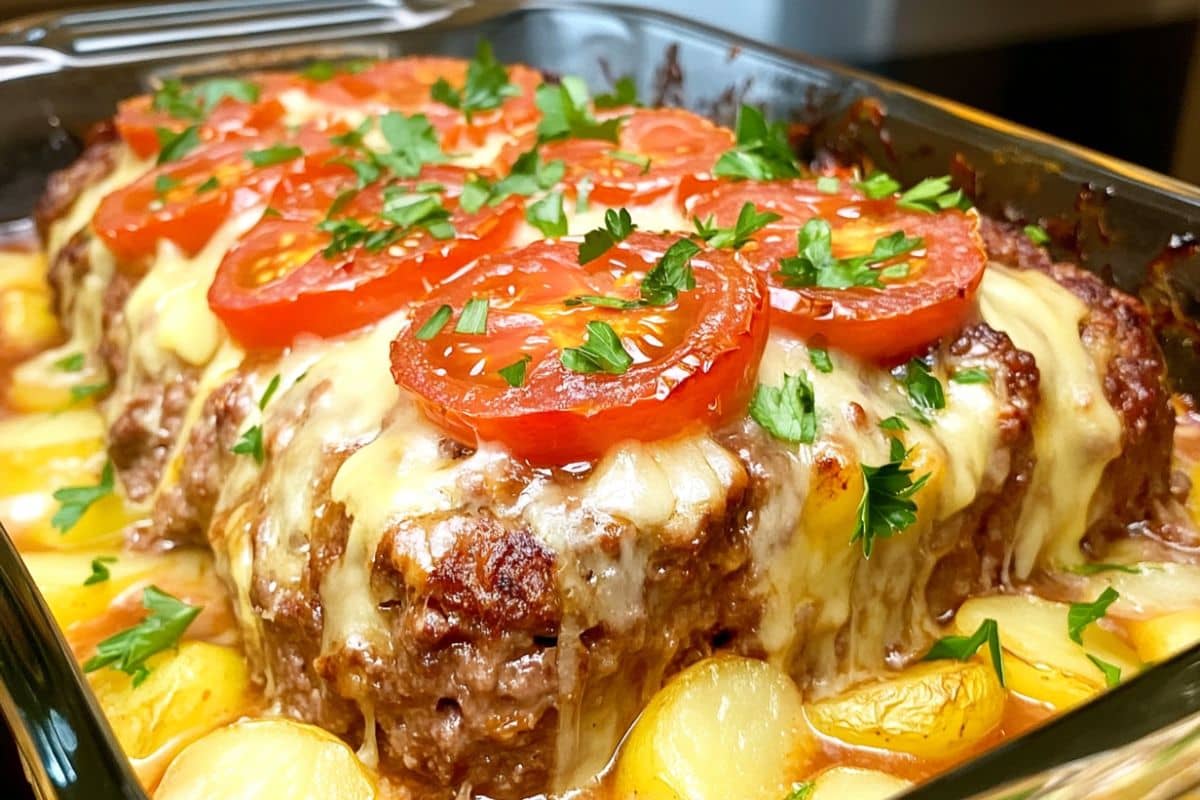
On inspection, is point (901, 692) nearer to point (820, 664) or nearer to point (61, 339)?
point (820, 664)

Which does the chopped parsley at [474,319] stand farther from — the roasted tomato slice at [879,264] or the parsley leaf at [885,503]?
the parsley leaf at [885,503]

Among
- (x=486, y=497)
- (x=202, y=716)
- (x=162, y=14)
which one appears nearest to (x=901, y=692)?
(x=486, y=497)

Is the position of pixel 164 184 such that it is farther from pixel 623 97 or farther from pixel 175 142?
pixel 623 97

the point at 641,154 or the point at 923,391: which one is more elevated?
the point at 641,154

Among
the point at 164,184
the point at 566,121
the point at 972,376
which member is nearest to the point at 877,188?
the point at 972,376

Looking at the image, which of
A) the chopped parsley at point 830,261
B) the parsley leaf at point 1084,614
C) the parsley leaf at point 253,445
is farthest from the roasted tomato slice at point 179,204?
the parsley leaf at point 1084,614
